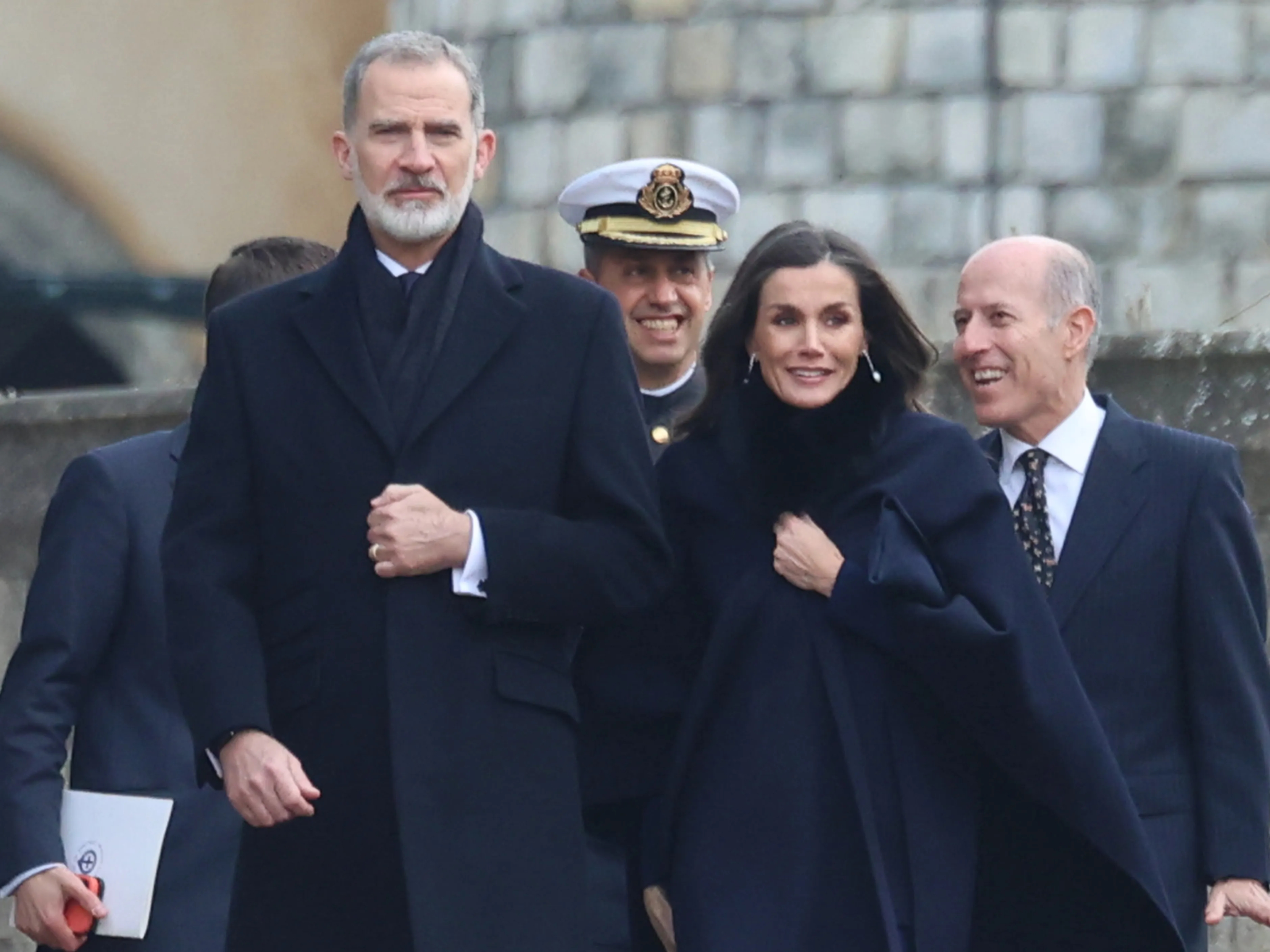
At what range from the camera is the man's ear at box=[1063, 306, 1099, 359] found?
4809 mm

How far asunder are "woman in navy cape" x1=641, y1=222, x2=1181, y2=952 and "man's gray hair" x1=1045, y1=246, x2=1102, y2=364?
15.0 inches

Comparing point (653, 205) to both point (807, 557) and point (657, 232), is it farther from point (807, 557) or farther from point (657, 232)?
point (807, 557)

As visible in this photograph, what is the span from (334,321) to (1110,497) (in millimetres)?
1351

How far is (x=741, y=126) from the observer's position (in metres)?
11.4

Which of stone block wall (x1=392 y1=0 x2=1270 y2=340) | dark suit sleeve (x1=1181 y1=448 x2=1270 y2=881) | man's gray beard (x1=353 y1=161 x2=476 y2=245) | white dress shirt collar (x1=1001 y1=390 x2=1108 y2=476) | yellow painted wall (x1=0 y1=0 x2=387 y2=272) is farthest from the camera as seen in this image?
yellow painted wall (x1=0 y1=0 x2=387 y2=272)

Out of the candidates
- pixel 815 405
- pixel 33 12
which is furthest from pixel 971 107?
pixel 815 405

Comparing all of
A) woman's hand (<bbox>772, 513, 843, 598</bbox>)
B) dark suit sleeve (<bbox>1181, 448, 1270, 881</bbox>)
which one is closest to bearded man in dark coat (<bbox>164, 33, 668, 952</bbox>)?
woman's hand (<bbox>772, 513, 843, 598</bbox>)

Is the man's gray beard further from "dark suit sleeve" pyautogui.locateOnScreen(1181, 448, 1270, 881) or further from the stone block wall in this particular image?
the stone block wall

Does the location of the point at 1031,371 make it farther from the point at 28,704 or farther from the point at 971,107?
the point at 971,107

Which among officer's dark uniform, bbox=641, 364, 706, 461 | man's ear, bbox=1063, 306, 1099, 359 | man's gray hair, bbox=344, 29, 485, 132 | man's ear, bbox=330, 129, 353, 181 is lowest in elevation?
officer's dark uniform, bbox=641, 364, 706, 461

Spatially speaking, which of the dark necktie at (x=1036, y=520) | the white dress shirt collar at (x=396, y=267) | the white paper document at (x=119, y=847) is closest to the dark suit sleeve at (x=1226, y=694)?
the dark necktie at (x=1036, y=520)

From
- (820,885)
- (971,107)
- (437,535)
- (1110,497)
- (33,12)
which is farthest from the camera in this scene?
(33,12)

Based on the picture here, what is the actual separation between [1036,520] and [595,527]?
3.11 feet

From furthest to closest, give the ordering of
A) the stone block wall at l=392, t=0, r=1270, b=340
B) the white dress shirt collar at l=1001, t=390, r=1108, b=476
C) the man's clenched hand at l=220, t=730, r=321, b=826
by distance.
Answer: the stone block wall at l=392, t=0, r=1270, b=340 < the white dress shirt collar at l=1001, t=390, r=1108, b=476 < the man's clenched hand at l=220, t=730, r=321, b=826
